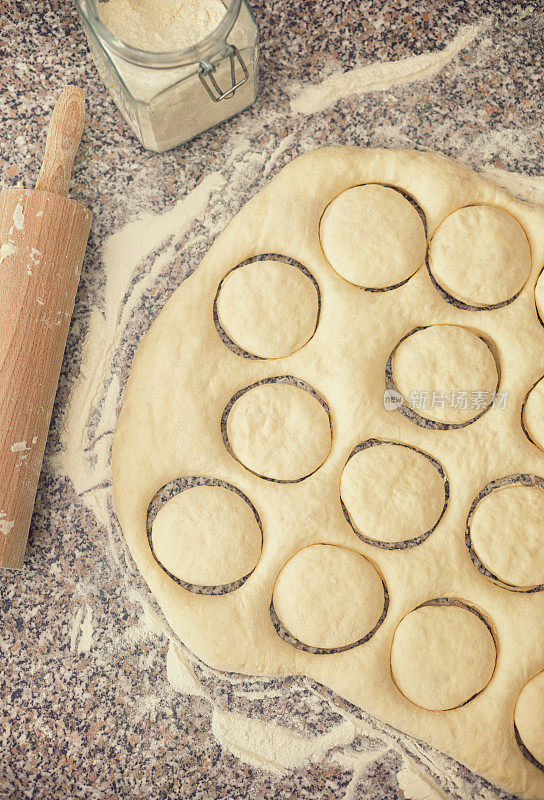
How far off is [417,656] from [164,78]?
37.0 inches

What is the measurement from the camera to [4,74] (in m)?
1.03

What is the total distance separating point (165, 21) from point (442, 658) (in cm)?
106

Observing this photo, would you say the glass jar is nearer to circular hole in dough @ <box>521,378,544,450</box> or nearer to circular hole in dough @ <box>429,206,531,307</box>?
circular hole in dough @ <box>429,206,531,307</box>

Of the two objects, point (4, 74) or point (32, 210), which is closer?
point (32, 210)

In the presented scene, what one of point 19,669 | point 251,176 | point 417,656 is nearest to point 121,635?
point 19,669

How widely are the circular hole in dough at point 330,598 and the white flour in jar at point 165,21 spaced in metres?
0.80

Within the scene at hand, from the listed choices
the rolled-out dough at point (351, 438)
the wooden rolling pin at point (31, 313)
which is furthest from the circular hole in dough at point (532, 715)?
the wooden rolling pin at point (31, 313)

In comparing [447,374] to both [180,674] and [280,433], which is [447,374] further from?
[180,674]

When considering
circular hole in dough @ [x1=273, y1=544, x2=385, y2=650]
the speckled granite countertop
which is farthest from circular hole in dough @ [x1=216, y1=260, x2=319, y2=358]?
circular hole in dough @ [x1=273, y1=544, x2=385, y2=650]

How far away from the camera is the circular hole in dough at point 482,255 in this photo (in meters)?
0.95

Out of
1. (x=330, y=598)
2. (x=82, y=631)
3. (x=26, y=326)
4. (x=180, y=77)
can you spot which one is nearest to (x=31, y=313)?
(x=26, y=326)

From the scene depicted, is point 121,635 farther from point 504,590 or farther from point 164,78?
point 164,78

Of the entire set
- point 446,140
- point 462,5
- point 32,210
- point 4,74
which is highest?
point 4,74

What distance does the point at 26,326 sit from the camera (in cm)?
90
